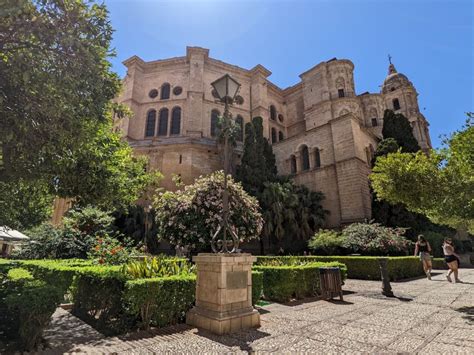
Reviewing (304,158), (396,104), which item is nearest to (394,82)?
(396,104)

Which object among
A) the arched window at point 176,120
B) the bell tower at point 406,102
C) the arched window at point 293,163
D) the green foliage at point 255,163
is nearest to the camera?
the green foliage at point 255,163

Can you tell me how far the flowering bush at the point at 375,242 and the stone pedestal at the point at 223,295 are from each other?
42.8ft

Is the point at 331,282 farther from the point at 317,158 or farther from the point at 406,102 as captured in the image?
the point at 406,102

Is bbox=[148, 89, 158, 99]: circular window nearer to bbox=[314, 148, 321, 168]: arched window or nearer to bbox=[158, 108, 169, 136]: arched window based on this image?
bbox=[158, 108, 169, 136]: arched window

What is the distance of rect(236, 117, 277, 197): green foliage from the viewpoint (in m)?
24.6

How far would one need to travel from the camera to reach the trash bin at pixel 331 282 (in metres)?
7.82

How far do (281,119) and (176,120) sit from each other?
15744 mm

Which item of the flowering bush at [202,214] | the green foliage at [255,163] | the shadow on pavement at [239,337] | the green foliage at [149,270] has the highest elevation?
the green foliage at [255,163]

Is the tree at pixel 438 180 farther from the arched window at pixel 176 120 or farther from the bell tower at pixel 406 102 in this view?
the bell tower at pixel 406 102

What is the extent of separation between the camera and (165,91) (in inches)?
1344

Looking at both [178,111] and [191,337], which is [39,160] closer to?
[191,337]

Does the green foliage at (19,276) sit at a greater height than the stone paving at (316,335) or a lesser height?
greater

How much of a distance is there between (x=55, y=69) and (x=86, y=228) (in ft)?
38.0

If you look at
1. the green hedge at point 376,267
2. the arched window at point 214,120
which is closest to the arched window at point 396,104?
the arched window at point 214,120
